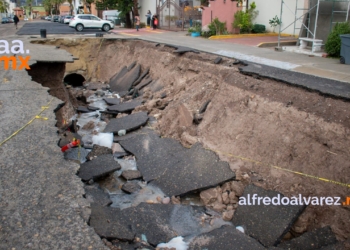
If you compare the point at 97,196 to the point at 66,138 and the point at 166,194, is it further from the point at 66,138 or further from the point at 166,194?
the point at 66,138

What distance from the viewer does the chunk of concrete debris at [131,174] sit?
7.31m

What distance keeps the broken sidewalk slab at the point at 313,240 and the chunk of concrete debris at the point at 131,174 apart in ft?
10.6

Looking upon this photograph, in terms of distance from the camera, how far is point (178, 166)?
23.6 ft

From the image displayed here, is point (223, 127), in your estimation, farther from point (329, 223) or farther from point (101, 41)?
point (101, 41)

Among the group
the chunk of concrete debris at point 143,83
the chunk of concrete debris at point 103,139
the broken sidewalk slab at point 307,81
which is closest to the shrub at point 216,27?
the chunk of concrete debris at point 143,83

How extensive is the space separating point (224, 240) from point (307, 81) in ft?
14.7

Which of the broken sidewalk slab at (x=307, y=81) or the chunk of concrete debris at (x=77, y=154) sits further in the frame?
the chunk of concrete debris at (x=77, y=154)

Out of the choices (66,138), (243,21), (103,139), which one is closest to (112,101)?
(103,139)

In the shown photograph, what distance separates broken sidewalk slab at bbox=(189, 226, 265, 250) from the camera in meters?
5.07

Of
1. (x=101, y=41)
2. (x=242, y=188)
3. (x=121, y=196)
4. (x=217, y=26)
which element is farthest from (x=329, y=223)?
(x=217, y=26)

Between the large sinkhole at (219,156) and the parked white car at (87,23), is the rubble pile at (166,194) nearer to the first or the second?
the large sinkhole at (219,156)

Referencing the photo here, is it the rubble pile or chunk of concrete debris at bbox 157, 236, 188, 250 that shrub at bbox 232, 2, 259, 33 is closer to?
the rubble pile

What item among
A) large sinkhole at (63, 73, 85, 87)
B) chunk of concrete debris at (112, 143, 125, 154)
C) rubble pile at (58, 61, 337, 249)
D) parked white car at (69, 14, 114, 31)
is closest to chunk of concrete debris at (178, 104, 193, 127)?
rubble pile at (58, 61, 337, 249)

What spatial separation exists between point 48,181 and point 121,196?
8.70 ft
